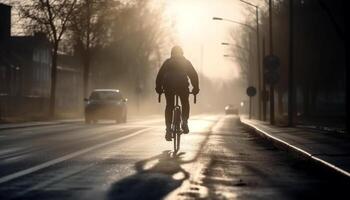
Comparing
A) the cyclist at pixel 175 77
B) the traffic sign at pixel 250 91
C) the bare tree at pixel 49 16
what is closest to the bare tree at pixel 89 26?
the bare tree at pixel 49 16

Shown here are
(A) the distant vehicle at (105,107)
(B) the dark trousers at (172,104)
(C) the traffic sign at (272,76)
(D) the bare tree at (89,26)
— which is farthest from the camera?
(D) the bare tree at (89,26)

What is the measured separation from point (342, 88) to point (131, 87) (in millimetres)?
33046

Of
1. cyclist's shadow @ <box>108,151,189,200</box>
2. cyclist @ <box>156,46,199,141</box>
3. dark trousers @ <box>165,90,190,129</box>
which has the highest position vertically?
cyclist @ <box>156,46,199,141</box>

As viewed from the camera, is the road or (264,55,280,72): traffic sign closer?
the road

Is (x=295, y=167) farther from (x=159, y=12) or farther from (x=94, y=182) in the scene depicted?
(x=159, y=12)

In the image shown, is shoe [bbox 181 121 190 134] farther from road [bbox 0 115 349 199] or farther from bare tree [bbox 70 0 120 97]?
bare tree [bbox 70 0 120 97]

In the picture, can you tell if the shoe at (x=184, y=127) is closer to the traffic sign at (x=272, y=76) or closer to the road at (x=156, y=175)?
the road at (x=156, y=175)

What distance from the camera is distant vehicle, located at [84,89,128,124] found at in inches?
1615

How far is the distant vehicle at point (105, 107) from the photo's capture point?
4103cm

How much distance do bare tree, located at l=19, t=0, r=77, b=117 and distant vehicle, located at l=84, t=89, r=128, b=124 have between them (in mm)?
12809

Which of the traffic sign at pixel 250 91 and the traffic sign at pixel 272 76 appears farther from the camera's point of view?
the traffic sign at pixel 250 91

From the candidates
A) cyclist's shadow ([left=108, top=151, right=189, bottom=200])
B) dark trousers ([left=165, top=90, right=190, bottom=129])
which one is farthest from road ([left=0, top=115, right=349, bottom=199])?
dark trousers ([left=165, top=90, right=190, bottom=129])

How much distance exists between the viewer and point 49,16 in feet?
176

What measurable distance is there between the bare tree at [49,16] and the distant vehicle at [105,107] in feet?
42.0
